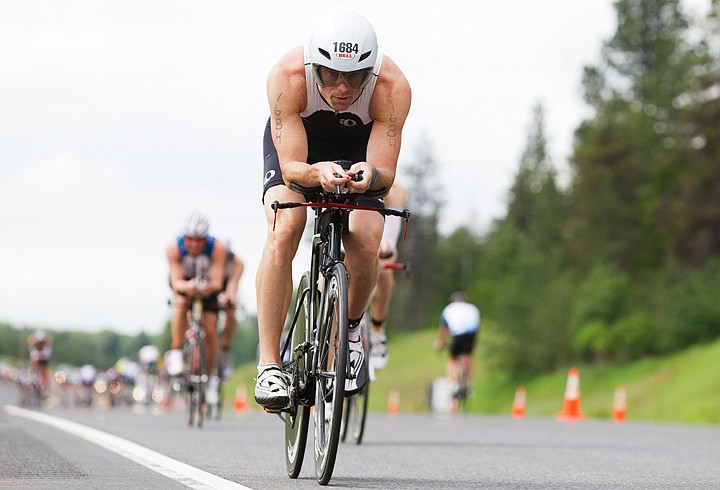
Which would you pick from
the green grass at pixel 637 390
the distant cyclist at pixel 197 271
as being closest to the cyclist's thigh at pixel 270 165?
the distant cyclist at pixel 197 271

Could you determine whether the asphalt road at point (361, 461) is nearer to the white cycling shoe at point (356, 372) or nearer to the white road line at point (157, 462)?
→ the white road line at point (157, 462)

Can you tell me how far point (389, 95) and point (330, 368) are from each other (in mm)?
1425

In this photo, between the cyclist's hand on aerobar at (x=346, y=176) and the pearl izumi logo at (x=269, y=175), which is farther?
the pearl izumi logo at (x=269, y=175)

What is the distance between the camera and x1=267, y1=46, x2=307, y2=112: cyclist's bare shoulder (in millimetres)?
7445

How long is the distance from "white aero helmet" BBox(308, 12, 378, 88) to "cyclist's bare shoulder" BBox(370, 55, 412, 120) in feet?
0.97

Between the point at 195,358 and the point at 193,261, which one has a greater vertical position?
the point at 193,261

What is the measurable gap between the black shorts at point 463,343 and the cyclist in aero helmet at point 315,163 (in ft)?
58.3

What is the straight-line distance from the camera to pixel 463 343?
2531 cm

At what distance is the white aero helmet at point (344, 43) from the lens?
7.06 m

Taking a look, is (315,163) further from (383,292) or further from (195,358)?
(195,358)

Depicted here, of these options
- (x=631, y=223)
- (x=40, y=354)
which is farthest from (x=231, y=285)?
(x=631, y=223)

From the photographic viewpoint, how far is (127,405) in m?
43.4

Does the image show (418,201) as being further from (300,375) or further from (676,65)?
(300,375)

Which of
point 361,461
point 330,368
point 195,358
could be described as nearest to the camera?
point 330,368
